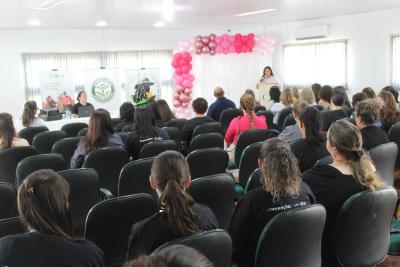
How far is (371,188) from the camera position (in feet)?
8.96

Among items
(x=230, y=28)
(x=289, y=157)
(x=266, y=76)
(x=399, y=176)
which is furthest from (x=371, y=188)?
(x=230, y=28)

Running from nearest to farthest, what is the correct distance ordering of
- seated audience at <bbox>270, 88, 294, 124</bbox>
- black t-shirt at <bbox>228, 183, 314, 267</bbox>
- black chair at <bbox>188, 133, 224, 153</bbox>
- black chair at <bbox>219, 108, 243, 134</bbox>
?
1. black t-shirt at <bbox>228, 183, 314, 267</bbox>
2. black chair at <bbox>188, 133, 224, 153</bbox>
3. seated audience at <bbox>270, 88, 294, 124</bbox>
4. black chair at <bbox>219, 108, 243, 134</bbox>

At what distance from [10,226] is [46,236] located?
0.54 metres

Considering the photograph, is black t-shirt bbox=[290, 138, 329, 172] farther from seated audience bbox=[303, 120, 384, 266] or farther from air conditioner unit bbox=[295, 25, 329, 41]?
air conditioner unit bbox=[295, 25, 329, 41]

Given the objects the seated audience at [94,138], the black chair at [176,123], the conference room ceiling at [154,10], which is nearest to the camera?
the seated audience at [94,138]

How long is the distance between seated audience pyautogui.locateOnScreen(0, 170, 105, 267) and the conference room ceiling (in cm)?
548

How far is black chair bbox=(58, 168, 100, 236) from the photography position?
3.48 m

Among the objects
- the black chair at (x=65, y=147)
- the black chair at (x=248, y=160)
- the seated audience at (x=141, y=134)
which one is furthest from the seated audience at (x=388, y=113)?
the black chair at (x=65, y=147)

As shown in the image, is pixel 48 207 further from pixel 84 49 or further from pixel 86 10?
pixel 84 49

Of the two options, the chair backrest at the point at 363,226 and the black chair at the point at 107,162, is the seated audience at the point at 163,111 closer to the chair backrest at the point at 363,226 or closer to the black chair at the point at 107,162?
the black chair at the point at 107,162

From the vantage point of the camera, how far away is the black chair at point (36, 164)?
410 cm

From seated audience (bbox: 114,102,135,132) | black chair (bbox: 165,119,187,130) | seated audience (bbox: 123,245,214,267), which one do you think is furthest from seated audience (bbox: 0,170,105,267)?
black chair (bbox: 165,119,187,130)

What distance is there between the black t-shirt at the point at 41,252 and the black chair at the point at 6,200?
4.40 feet

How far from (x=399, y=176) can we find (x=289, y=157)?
115 inches
